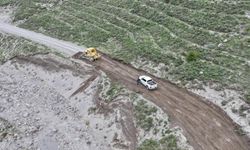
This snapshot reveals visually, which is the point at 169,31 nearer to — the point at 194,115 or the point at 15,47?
the point at 194,115

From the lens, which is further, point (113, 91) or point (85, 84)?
point (85, 84)

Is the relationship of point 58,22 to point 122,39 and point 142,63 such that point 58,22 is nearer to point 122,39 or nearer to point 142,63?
point 122,39

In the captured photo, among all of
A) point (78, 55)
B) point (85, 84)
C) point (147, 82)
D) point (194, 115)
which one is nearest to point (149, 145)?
point (194, 115)

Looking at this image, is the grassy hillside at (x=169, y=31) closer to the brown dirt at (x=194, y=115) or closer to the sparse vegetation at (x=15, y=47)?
the brown dirt at (x=194, y=115)

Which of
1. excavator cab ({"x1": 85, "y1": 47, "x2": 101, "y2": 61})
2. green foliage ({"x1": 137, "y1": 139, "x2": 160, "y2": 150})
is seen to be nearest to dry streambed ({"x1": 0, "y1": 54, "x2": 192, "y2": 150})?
green foliage ({"x1": 137, "y1": 139, "x2": 160, "y2": 150})

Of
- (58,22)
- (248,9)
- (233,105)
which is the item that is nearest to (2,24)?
(58,22)
